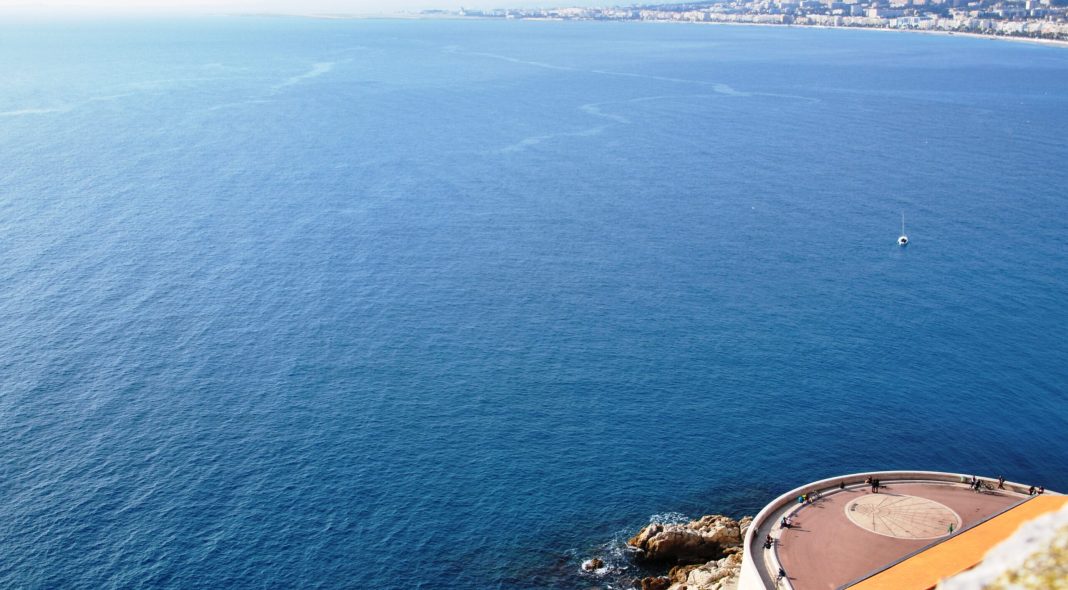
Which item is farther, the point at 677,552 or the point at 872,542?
the point at 677,552

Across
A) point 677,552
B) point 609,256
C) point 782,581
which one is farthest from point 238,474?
point 609,256

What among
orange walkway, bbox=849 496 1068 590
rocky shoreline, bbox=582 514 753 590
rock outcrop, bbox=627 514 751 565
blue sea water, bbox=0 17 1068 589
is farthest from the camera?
blue sea water, bbox=0 17 1068 589

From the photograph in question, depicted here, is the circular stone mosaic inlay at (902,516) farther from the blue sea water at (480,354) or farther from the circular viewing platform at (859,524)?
the blue sea water at (480,354)

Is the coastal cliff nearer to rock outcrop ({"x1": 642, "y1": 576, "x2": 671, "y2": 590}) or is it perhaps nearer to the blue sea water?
rock outcrop ({"x1": 642, "y1": 576, "x2": 671, "y2": 590})

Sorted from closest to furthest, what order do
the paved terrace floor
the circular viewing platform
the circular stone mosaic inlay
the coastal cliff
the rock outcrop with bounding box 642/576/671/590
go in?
the circular viewing platform
the paved terrace floor
the circular stone mosaic inlay
the coastal cliff
the rock outcrop with bounding box 642/576/671/590

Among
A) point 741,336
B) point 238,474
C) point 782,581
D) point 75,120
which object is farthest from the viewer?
point 75,120

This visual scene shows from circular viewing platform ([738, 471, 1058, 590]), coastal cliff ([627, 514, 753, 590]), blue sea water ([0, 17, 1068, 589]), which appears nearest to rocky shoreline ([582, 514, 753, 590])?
coastal cliff ([627, 514, 753, 590])

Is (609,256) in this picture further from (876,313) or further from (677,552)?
(677,552)
